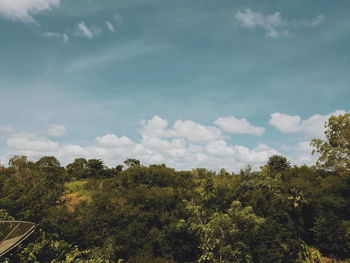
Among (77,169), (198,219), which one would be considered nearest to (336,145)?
(198,219)

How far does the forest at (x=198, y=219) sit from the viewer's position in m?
12.6

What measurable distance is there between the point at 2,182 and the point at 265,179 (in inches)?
701

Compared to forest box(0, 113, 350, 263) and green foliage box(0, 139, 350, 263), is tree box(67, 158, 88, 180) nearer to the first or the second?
forest box(0, 113, 350, 263)

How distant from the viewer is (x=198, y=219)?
1391 cm

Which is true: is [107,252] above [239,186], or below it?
below

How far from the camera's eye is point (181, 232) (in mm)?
15391

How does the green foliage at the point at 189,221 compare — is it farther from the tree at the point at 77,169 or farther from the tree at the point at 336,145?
the tree at the point at 77,169

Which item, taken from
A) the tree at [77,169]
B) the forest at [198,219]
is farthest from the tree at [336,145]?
the tree at [77,169]

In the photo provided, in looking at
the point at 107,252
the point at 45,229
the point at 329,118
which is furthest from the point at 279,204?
the point at 45,229

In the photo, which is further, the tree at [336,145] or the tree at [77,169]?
the tree at [77,169]

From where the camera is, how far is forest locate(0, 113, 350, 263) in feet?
41.4

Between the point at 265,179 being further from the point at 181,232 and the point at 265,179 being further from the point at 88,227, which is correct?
the point at 88,227

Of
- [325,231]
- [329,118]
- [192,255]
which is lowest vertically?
[192,255]

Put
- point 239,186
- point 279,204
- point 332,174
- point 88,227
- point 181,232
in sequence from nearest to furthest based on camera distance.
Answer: point 88,227 < point 181,232 < point 279,204 < point 239,186 < point 332,174
